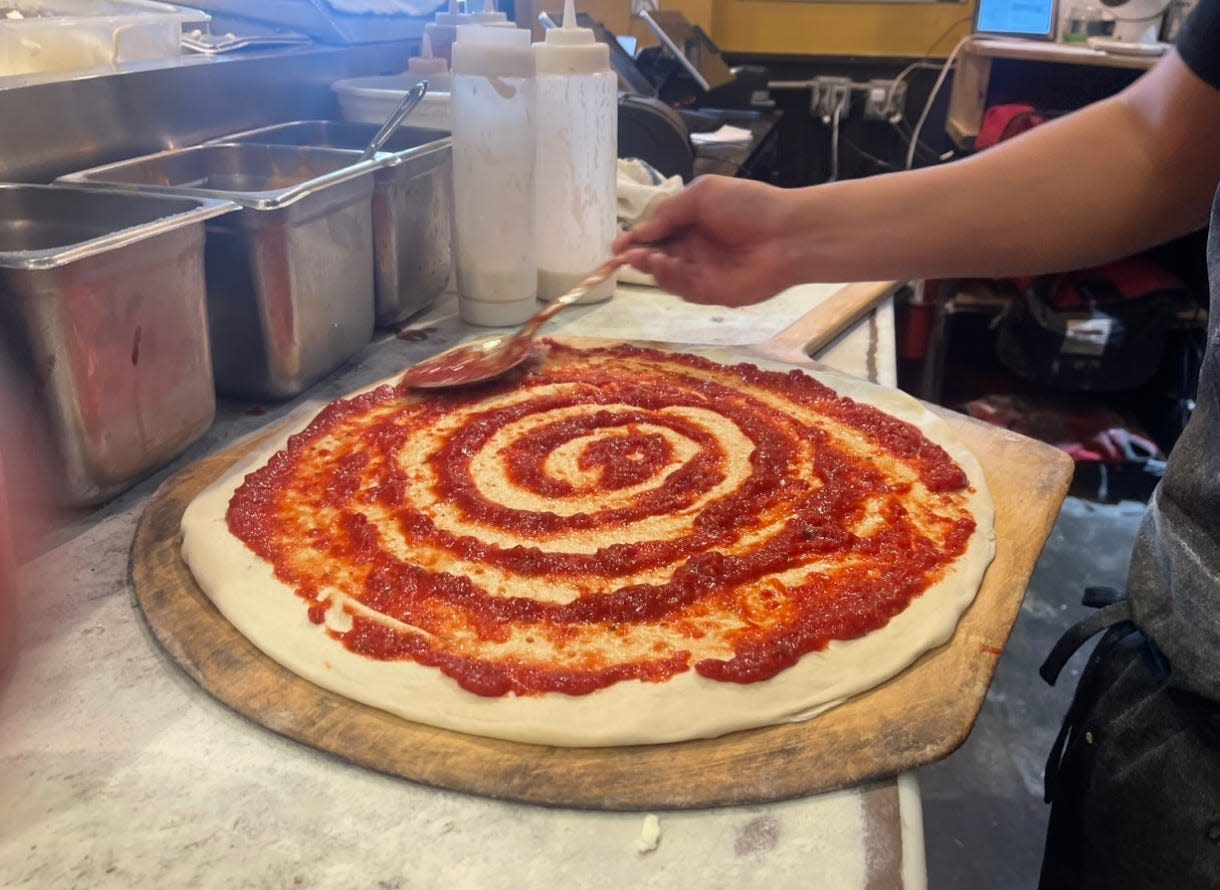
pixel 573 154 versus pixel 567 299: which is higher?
pixel 573 154

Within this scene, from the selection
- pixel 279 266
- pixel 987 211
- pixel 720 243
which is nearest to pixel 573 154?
pixel 720 243

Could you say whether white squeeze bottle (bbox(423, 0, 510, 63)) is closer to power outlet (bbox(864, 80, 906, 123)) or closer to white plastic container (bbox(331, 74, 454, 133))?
white plastic container (bbox(331, 74, 454, 133))

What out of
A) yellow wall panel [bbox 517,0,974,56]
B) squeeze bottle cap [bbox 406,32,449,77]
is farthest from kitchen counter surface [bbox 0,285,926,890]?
yellow wall panel [bbox 517,0,974,56]

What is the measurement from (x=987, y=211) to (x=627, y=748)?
77cm

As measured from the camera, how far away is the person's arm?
103cm

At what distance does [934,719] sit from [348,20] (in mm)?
1886

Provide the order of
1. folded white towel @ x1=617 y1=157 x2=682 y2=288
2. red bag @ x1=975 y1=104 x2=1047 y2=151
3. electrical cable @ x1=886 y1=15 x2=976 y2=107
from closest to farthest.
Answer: folded white towel @ x1=617 y1=157 x2=682 y2=288, red bag @ x1=975 y1=104 x2=1047 y2=151, electrical cable @ x1=886 y1=15 x2=976 y2=107

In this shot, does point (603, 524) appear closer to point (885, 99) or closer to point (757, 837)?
point (757, 837)

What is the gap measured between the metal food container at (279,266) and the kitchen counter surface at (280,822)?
515 millimetres

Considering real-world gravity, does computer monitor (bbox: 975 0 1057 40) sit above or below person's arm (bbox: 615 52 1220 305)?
above

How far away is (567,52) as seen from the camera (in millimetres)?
1547

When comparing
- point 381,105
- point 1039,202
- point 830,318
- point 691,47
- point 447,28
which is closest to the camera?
point 1039,202

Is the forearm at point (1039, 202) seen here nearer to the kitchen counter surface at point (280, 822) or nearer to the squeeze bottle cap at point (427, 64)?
the kitchen counter surface at point (280, 822)

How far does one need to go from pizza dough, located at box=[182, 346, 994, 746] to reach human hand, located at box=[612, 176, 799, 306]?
0.15 metres
